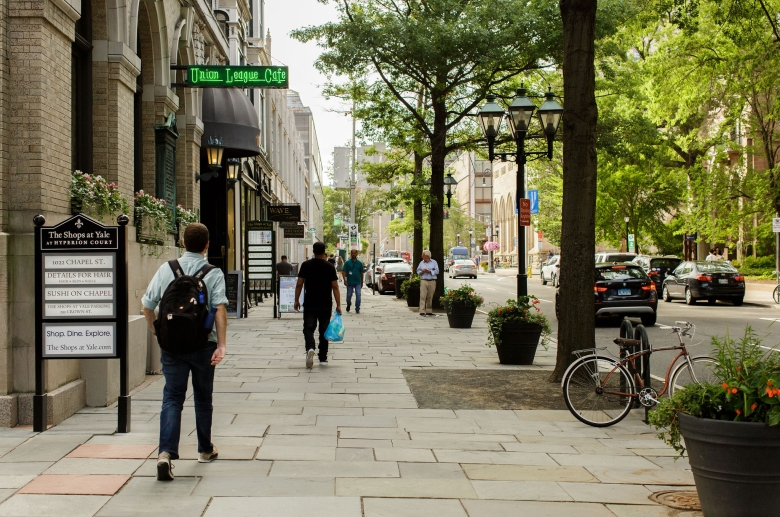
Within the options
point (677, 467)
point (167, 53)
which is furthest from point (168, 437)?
point (167, 53)

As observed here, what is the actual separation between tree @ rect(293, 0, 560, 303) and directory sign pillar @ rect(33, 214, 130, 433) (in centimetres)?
1474

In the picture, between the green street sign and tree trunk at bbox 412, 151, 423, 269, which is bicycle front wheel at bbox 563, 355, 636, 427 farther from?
tree trunk at bbox 412, 151, 423, 269

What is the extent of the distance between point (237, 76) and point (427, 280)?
10565mm

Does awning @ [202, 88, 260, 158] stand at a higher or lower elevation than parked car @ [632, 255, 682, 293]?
higher

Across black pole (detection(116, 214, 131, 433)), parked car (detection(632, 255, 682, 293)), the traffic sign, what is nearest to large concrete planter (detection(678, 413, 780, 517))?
black pole (detection(116, 214, 131, 433))

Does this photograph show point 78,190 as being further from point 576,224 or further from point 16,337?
point 576,224

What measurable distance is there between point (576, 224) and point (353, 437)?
4.02 m

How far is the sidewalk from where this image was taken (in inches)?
A: 202

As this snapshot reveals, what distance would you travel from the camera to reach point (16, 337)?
766cm

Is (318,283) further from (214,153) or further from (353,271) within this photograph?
(353,271)

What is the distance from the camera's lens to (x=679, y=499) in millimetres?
5418

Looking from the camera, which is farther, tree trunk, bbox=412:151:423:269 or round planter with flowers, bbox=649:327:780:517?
tree trunk, bbox=412:151:423:269

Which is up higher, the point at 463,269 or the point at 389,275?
the point at 389,275

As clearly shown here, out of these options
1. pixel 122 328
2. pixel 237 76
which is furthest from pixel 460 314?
pixel 122 328
